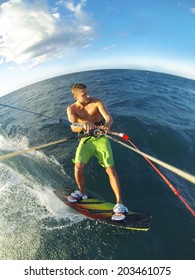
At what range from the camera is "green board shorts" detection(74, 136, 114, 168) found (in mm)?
6926

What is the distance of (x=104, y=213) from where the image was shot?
6.96 metres

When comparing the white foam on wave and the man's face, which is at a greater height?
the man's face

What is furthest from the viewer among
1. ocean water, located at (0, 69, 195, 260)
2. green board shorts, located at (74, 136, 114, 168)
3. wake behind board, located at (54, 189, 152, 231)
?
green board shorts, located at (74, 136, 114, 168)

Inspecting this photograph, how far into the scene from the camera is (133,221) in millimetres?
6562

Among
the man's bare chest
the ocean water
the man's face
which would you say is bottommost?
the ocean water

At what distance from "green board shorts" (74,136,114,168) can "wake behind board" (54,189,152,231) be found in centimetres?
121

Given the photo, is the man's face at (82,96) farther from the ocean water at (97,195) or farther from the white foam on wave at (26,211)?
the white foam on wave at (26,211)

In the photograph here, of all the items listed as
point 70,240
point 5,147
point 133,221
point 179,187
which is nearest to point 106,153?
point 133,221

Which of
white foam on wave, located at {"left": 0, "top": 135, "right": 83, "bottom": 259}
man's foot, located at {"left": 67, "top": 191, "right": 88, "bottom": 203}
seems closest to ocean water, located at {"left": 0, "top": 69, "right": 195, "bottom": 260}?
white foam on wave, located at {"left": 0, "top": 135, "right": 83, "bottom": 259}

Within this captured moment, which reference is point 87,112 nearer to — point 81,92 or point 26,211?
point 81,92

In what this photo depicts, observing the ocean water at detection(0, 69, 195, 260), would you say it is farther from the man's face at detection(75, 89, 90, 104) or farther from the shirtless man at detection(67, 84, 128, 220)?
the man's face at detection(75, 89, 90, 104)

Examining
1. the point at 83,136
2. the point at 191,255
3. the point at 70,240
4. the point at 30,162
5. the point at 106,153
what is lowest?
the point at 191,255
